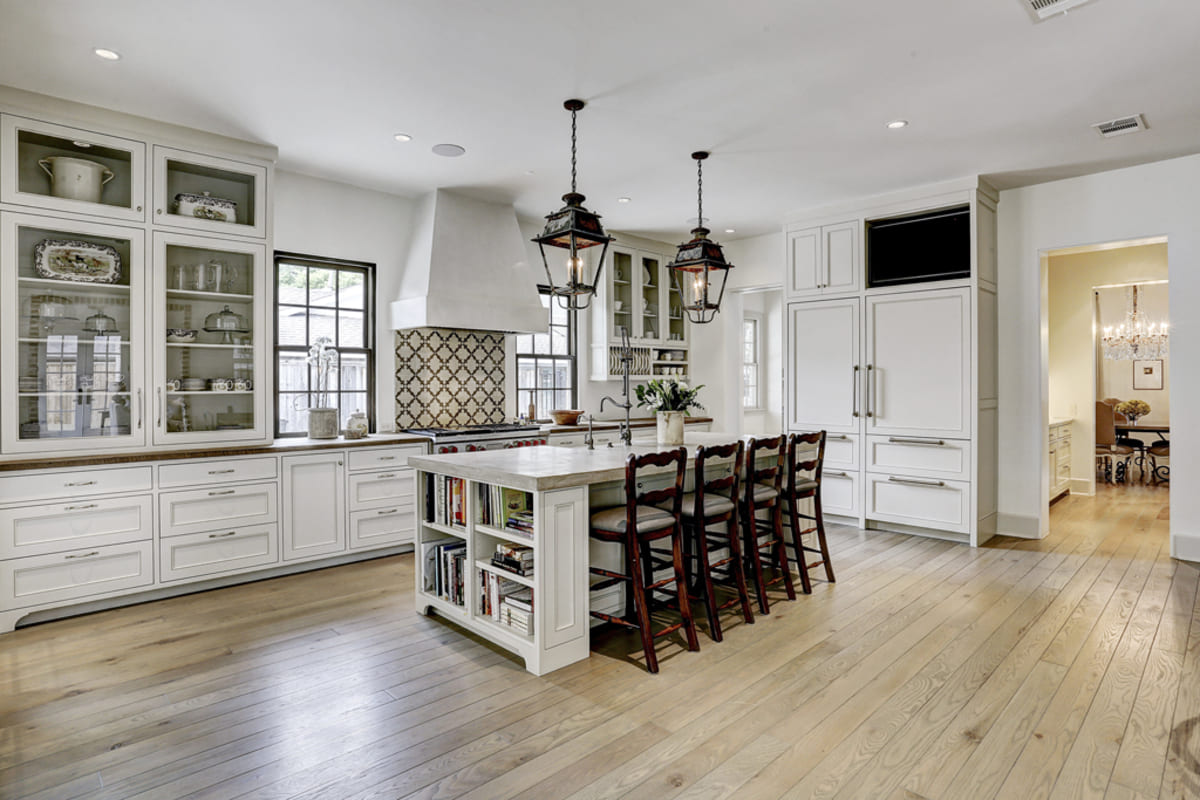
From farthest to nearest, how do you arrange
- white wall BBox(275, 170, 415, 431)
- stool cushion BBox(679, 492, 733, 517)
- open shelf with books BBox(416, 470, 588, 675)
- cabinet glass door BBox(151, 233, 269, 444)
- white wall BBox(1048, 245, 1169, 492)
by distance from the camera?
white wall BBox(1048, 245, 1169, 492) → white wall BBox(275, 170, 415, 431) → cabinet glass door BBox(151, 233, 269, 444) → stool cushion BBox(679, 492, 733, 517) → open shelf with books BBox(416, 470, 588, 675)

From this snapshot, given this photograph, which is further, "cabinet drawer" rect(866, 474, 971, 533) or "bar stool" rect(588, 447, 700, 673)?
"cabinet drawer" rect(866, 474, 971, 533)

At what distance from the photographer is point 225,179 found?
4.35m

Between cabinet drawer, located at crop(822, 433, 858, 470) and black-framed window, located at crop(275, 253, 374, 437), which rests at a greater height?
black-framed window, located at crop(275, 253, 374, 437)

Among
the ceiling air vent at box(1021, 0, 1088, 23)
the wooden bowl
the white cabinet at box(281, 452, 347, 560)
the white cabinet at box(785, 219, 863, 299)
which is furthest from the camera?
the wooden bowl

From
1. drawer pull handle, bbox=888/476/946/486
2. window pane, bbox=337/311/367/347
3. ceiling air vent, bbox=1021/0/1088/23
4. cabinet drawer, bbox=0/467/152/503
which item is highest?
ceiling air vent, bbox=1021/0/1088/23

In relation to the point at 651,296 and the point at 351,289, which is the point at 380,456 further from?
the point at 651,296

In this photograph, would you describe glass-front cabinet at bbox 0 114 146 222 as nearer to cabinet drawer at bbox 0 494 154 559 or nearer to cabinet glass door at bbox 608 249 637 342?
cabinet drawer at bbox 0 494 154 559

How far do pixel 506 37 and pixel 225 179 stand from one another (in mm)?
2481

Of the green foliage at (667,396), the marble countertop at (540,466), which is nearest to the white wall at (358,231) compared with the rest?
the marble countertop at (540,466)

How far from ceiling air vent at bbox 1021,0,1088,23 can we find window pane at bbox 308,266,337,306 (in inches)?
187

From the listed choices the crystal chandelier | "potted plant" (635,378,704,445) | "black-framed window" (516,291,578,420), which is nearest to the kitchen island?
"potted plant" (635,378,704,445)

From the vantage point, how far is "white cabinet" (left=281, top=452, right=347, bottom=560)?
441cm

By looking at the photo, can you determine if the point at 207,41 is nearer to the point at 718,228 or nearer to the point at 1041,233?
the point at 718,228

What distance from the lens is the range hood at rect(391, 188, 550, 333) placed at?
5246mm
